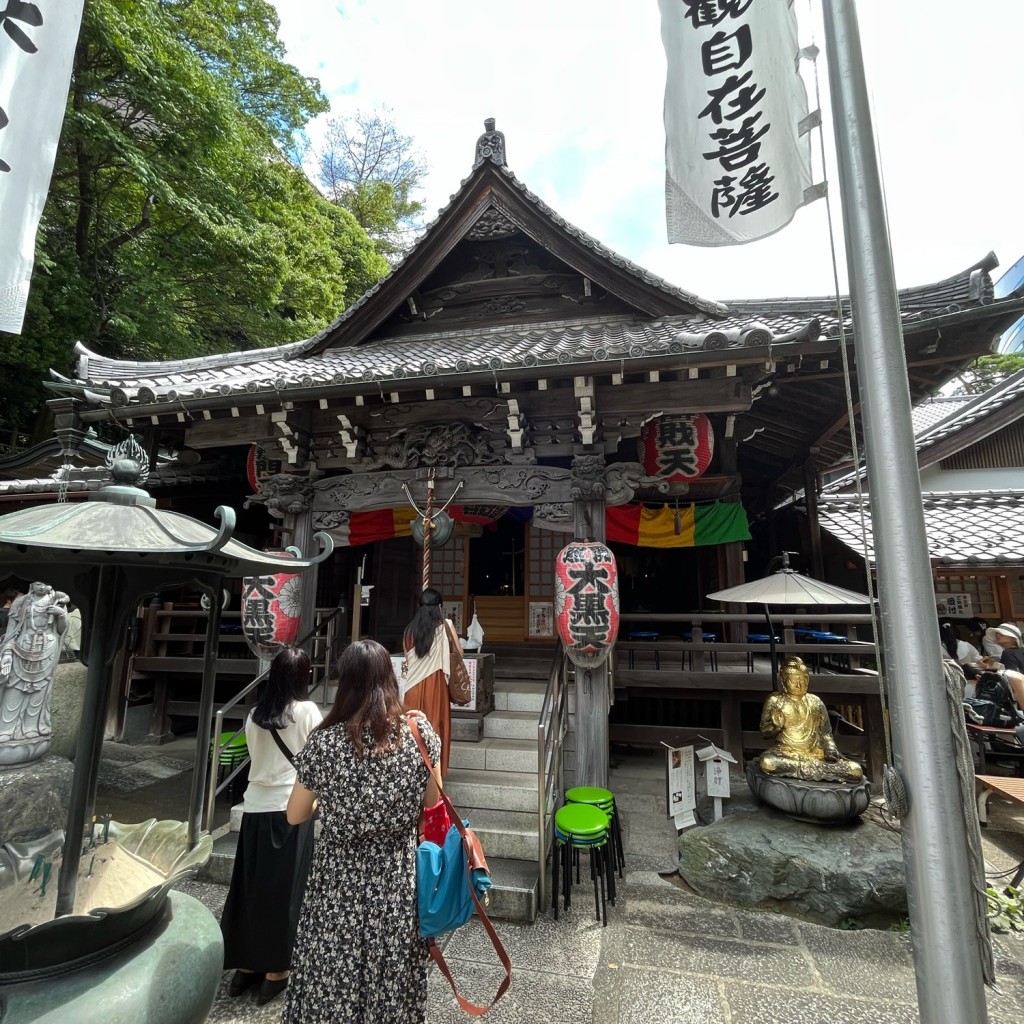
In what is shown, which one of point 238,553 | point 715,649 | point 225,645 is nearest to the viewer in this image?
point 238,553

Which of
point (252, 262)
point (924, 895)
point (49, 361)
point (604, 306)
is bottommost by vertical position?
→ point (924, 895)

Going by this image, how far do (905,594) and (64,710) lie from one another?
9.50 metres

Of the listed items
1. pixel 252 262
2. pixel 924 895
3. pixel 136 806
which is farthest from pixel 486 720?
pixel 252 262

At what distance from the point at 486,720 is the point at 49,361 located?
14.0 m

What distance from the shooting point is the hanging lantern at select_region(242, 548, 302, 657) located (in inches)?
242

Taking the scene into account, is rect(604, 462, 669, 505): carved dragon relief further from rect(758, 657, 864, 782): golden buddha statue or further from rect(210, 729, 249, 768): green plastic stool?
rect(210, 729, 249, 768): green plastic stool

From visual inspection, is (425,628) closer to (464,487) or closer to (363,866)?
(464,487)

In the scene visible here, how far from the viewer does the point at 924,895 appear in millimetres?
1826

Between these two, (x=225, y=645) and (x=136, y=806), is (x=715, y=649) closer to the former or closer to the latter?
(x=136, y=806)

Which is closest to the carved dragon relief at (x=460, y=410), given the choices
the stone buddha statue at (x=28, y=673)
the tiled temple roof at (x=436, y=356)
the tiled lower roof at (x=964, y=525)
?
the tiled temple roof at (x=436, y=356)

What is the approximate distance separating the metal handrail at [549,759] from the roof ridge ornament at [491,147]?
6818 mm

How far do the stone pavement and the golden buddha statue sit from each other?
134cm

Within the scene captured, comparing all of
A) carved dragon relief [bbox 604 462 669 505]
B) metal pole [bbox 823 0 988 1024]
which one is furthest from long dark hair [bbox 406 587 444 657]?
metal pole [bbox 823 0 988 1024]

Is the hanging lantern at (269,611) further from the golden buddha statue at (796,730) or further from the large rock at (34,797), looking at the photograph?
the golden buddha statue at (796,730)
